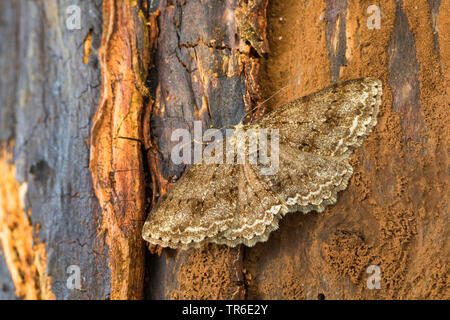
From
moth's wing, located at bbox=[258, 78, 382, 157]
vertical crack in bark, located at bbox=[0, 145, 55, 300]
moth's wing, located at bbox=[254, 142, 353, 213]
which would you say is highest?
moth's wing, located at bbox=[258, 78, 382, 157]

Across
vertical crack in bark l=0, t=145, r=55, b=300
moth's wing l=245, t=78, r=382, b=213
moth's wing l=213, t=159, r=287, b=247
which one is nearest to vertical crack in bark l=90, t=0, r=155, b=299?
vertical crack in bark l=0, t=145, r=55, b=300

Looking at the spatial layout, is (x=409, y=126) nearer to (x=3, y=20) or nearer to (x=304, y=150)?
(x=304, y=150)

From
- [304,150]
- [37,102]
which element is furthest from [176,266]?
[37,102]

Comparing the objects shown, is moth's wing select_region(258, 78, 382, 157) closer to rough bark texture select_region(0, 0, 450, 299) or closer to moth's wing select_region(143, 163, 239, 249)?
rough bark texture select_region(0, 0, 450, 299)

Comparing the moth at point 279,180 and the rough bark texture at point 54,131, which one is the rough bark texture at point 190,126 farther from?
the moth at point 279,180

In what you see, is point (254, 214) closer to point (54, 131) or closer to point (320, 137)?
point (320, 137)

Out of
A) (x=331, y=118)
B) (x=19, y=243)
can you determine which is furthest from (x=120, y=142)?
(x=331, y=118)
